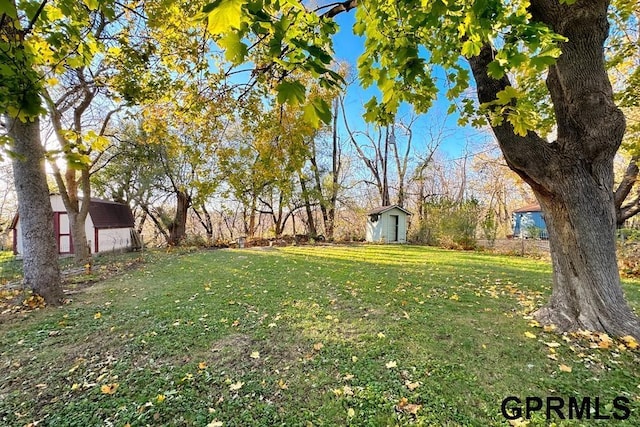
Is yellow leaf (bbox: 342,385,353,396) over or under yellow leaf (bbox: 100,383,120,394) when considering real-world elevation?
over

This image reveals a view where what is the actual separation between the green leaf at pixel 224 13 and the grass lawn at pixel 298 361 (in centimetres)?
210

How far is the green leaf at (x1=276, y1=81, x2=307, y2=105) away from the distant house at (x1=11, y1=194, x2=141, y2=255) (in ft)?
43.6

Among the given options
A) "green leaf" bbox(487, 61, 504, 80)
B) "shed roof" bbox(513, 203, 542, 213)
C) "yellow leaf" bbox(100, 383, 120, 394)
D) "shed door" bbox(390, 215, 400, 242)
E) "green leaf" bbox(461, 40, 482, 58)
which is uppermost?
"shed roof" bbox(513, 203, 542, 213)

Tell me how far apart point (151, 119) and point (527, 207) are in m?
24.9

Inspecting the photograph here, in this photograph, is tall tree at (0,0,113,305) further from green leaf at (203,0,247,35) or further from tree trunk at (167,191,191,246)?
tree trunk at (167,191,191,246)

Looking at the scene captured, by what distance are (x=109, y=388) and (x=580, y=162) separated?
15.0ft

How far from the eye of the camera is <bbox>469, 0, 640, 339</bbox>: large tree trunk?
2.76 metres

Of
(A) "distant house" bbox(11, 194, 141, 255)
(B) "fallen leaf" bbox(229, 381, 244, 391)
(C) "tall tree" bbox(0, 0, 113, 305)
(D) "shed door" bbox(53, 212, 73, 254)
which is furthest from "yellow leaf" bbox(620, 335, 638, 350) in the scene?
(D) "shed door" bbox(53, 212, 73, 254)

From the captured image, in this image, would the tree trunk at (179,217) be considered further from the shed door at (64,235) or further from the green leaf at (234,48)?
the green leaf at (234,48)

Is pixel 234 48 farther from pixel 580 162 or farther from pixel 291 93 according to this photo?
pixel 580 162

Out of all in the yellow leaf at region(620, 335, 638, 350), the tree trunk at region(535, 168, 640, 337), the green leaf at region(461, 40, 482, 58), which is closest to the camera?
the green leaf at region(461, 40, 482, 58)

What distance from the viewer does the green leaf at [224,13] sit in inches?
32.7

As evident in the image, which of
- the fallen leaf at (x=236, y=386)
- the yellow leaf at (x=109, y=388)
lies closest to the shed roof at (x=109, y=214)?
the yellow leaf at (x=109, y=388)

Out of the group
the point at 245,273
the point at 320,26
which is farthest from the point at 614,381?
the point at 245,273
